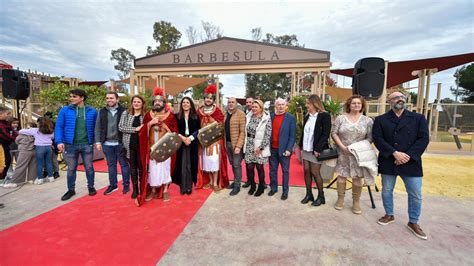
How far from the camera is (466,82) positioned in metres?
30.0

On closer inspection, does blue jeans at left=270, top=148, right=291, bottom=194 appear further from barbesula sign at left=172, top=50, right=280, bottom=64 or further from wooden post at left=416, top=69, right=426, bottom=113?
wooden post at left=416, top=69, right=426, bottom=113

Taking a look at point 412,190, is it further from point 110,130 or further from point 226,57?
point 226,57

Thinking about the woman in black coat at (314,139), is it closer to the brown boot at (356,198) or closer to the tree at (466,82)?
the brown boot at (356,198)

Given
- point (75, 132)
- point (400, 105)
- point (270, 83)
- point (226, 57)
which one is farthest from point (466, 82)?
point (75, 132)

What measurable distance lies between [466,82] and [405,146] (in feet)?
136

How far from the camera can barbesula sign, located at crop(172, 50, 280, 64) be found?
8070 mm

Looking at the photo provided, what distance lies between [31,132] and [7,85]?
175cm

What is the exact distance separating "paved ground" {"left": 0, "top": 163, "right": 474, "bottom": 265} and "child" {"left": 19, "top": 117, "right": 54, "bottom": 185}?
66cm

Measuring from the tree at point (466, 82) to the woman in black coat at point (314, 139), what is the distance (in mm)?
38868

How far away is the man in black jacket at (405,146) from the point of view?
2.46 m

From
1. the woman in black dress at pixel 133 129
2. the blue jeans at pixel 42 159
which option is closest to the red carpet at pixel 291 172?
the blue jeans at pixel 42 159

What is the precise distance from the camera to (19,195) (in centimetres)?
364

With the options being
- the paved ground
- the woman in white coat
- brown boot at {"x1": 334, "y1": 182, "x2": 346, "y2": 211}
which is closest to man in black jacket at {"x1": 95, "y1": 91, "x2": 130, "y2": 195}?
the paved ground

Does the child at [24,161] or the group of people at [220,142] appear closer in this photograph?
the group of people at [220,142]
